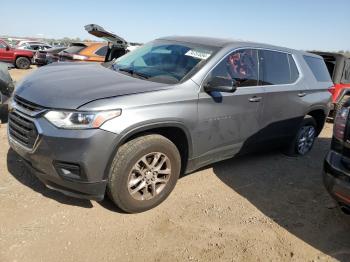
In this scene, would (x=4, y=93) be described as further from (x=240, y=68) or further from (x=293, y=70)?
(x=293, y=70)

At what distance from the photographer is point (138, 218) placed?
357cm

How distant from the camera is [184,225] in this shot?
352 cm

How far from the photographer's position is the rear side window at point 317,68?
5767 millimetres

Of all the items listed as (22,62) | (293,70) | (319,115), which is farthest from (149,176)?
(22,62)

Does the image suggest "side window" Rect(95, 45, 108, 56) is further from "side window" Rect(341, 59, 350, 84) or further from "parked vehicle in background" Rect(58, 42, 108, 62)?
"side window" Rect(341, 59, 350, 84)

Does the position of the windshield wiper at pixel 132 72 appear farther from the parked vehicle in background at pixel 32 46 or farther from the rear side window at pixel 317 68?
the parked vehicle in background at pixel 32 46

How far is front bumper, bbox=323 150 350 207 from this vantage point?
3191 mm

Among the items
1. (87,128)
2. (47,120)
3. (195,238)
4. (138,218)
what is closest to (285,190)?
(195,238)

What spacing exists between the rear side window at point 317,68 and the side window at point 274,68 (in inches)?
29.5

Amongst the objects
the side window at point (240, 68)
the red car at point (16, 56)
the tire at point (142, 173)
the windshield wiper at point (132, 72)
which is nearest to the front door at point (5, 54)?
the red car at point (16, 56)

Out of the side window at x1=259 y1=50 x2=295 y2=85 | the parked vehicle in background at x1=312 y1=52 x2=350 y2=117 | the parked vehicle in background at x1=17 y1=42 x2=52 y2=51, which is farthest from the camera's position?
the parked vehicle in background at x1=17 y1=42 x2=52 y2=51

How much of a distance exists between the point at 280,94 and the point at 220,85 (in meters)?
1.50

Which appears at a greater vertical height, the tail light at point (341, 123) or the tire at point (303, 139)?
the tail light at point (341, 123)

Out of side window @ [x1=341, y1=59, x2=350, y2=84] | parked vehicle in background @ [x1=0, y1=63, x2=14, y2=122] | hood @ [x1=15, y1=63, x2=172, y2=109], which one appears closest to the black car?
hood @ [x1=15, y1=63, x2=172, y2=109]
